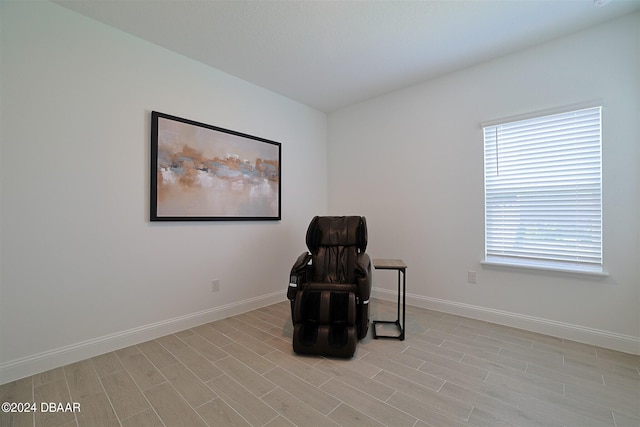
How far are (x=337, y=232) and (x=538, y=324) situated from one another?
82.2 inches

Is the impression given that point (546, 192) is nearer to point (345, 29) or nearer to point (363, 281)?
point (363, 281)

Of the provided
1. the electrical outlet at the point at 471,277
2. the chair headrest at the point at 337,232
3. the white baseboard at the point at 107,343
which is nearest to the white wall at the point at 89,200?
the white baseboard at the point at 107,343

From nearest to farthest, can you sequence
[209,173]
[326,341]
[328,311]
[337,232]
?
[326,341] < [328,311] < [209,173] < [337,232]

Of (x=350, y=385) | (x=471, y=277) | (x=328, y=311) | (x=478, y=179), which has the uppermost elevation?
(x=478, y=179)

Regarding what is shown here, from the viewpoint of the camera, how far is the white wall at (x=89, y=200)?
6.07 feet

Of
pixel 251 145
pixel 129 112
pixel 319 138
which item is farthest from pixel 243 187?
pixel 319 138

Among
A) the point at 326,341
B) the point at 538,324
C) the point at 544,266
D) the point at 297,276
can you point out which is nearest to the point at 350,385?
the point at 326,341

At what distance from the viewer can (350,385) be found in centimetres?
176

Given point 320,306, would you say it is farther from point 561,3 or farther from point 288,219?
point 561,3

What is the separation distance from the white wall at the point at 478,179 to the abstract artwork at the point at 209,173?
1244mm

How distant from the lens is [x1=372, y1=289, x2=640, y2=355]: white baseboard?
7.08 ft

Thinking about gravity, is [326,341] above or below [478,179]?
below

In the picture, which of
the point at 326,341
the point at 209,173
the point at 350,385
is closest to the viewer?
the point at 350,385

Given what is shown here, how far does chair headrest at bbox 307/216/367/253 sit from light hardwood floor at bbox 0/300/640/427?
39.0 inches
